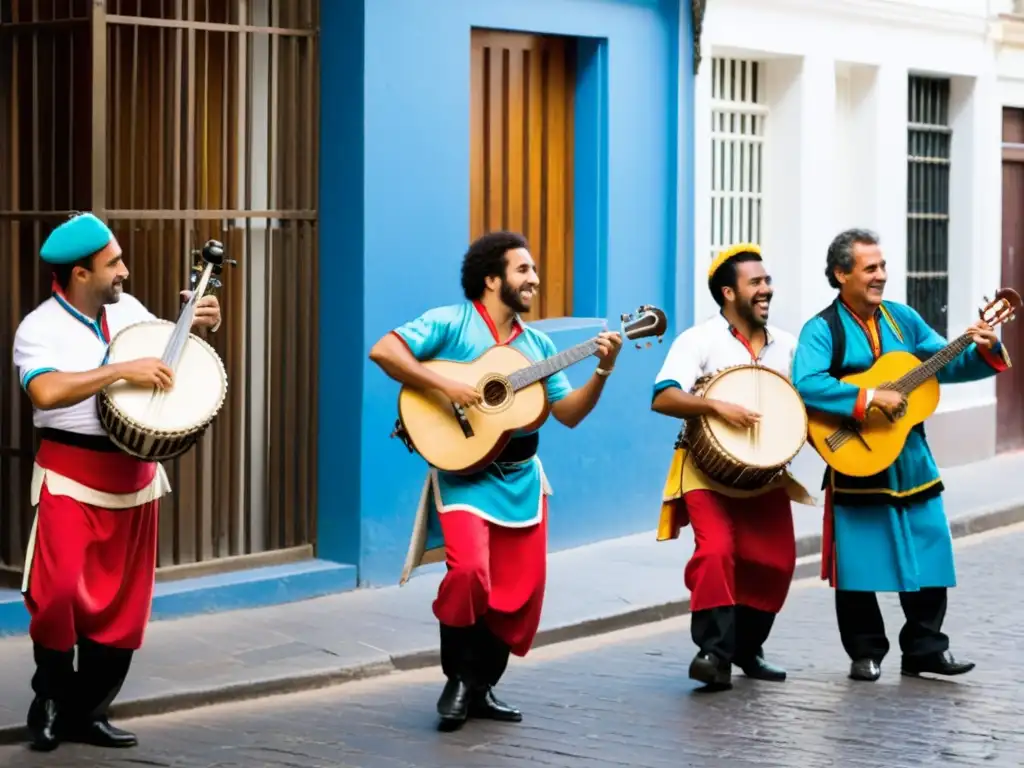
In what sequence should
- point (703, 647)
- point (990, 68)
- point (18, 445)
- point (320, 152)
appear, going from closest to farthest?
point (703, 647) → point (18, 445) → point (320, 152) → point (990, 68)

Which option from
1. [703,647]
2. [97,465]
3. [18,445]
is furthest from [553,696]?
[18,445]

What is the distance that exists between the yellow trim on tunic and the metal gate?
2.72 m

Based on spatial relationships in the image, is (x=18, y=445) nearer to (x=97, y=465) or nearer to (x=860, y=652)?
(x=97, y=465)

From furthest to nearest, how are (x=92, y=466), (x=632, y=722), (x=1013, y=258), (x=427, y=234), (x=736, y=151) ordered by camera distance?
(x=1013, y=258) → (x=736, y=151) → (x=427, y=234) → (x=632, y=722) → (x=92, y=466)

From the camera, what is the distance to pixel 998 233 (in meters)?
18.2

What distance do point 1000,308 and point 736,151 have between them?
20.6ft

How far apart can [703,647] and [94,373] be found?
280 cm

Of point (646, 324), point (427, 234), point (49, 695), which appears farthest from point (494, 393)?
point (427, 234)

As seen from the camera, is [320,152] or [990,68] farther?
[990,68]

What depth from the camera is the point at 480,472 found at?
8.51 metres

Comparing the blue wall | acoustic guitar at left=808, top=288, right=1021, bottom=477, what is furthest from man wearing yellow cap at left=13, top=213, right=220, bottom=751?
the blue wall

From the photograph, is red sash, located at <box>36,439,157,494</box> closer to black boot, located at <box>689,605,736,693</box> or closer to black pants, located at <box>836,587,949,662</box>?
black boot, located at <box>689,605,736,693</box>

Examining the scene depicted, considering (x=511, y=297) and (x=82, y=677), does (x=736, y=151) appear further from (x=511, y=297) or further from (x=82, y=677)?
(x=82, y=677)

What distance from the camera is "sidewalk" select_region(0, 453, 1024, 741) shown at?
9.16 m
